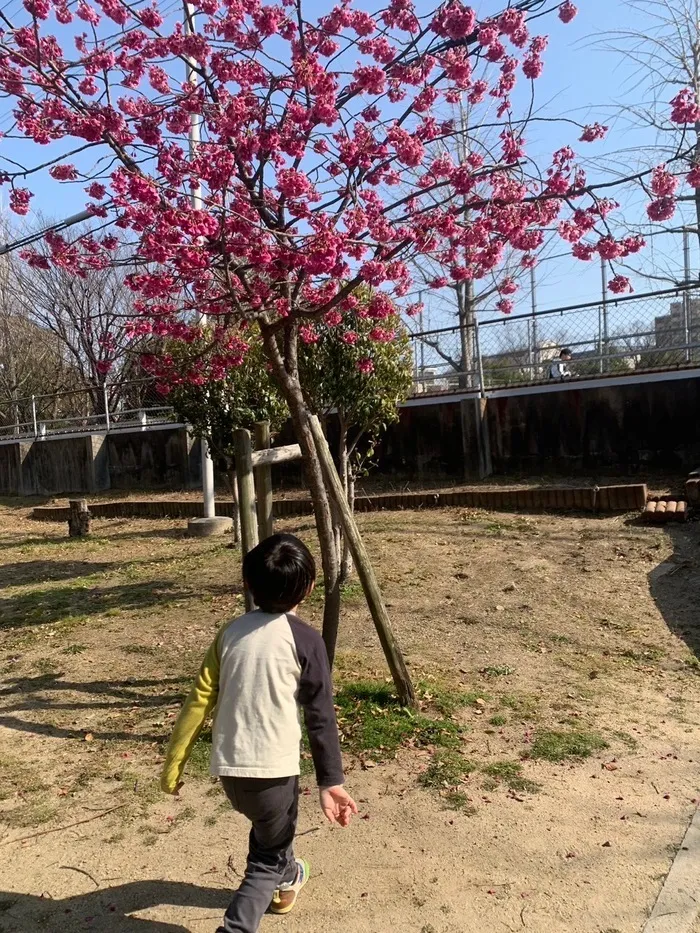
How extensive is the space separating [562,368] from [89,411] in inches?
690

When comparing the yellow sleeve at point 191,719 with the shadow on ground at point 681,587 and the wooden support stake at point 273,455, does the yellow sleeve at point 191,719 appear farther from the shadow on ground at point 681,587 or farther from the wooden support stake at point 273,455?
the shadow on ground at point 681,587

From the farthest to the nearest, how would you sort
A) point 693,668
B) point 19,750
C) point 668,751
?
point 693,668 < point 19,750 < point 668,751

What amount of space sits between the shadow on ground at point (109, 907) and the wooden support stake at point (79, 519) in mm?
9170

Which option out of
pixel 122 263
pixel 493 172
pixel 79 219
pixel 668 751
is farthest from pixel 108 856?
pixel 79 219

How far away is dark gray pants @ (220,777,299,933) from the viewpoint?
7.63ft

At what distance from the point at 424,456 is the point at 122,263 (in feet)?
27.2

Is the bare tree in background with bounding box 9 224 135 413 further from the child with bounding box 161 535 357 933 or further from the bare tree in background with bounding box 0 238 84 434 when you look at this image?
the child with bounding box 161 535 357 933

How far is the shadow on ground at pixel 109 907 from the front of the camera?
263cm

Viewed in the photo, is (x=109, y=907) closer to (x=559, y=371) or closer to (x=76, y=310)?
(x=559, y=371)

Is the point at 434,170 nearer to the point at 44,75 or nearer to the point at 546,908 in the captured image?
the point at 44,75

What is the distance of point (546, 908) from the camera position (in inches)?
Answer: 103

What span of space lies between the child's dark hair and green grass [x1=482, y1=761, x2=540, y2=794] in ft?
5.53

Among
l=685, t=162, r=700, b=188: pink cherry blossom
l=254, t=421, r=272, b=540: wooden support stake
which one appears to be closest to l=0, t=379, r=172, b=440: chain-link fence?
l=254, t=421, r=272, b=540: wooden support stake

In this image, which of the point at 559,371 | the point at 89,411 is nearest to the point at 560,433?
the point at 559,371
